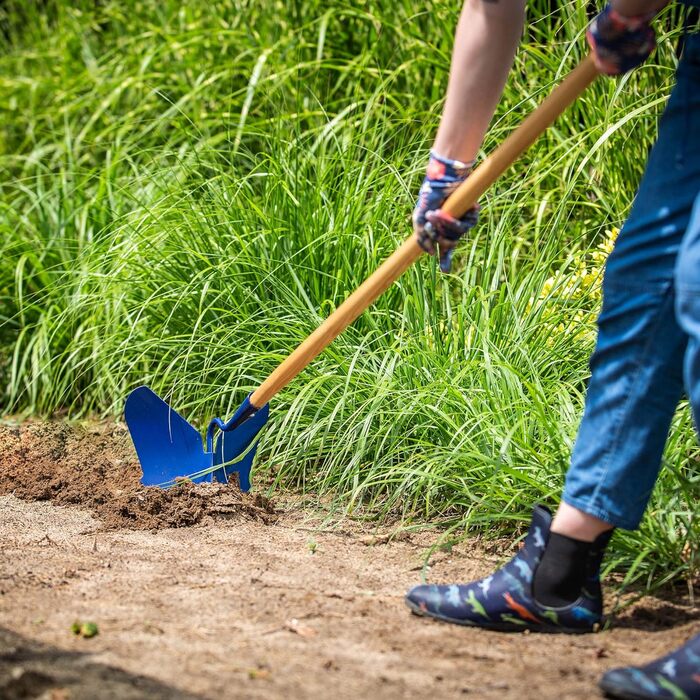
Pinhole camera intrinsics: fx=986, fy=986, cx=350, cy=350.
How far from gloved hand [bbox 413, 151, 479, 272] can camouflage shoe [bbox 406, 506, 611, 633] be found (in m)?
0.59

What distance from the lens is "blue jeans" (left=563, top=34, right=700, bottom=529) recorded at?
1.72 meters

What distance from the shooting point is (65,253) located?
3873 mm

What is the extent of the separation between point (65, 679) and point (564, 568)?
0.91 m

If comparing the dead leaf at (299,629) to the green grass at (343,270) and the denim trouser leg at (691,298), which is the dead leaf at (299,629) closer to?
the green grass at (343,270)

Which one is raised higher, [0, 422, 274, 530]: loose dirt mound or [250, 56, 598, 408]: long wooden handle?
[250, 56, 598, 408]: long wooden handle

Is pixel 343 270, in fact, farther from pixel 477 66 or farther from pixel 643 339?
pixel 643 339

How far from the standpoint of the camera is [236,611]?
1979 mm

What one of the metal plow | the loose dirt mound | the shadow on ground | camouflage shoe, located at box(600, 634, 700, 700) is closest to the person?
camouflage shoe, located at box(600, 634, 700, 700)

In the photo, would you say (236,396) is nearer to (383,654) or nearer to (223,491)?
(223,491)

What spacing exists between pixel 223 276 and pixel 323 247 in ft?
1.11

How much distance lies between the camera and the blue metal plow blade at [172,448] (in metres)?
2.69

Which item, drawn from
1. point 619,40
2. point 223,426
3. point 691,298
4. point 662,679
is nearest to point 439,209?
point 619,40

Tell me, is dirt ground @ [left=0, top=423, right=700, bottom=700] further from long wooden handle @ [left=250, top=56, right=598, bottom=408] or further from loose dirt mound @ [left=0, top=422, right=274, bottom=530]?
long wooden handle @ [left=250, top=56, right=598, bottom=408]

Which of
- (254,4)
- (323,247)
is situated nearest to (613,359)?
(323,247)
